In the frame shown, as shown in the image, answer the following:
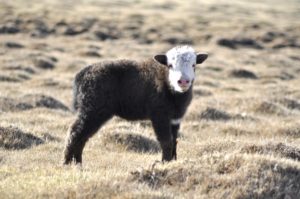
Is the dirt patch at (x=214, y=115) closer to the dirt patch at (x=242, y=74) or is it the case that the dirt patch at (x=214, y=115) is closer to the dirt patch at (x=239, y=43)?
the dirt patch at (x=242, y=74)

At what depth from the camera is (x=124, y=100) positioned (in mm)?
10188

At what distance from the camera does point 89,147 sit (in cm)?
1199

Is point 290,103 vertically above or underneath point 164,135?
underneath

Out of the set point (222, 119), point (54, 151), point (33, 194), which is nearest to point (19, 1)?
point (222, 119)

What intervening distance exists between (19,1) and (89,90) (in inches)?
2264

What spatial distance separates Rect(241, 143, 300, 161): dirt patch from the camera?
10.1 m

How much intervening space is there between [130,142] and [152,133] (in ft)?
5.60

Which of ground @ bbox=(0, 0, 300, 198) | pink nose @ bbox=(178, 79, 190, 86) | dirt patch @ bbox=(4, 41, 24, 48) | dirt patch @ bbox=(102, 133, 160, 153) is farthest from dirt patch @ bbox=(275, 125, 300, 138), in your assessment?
dirt patch @ bbox=(4, 41, 24, 48)

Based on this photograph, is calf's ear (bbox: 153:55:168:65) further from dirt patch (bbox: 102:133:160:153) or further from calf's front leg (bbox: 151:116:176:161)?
dirt patch (bbox: 102:133:160:153)

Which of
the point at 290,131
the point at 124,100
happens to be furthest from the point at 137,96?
the point at 290,131

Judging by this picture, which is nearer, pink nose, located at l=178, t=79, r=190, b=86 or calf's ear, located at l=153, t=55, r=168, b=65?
pink nose, located at l=178, t=79, r=190, b=86

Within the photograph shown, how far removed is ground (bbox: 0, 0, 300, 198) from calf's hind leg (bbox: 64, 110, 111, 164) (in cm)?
29

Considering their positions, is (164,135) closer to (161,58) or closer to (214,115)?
(161,58)

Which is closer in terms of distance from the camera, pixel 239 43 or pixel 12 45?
pixel 12 45
